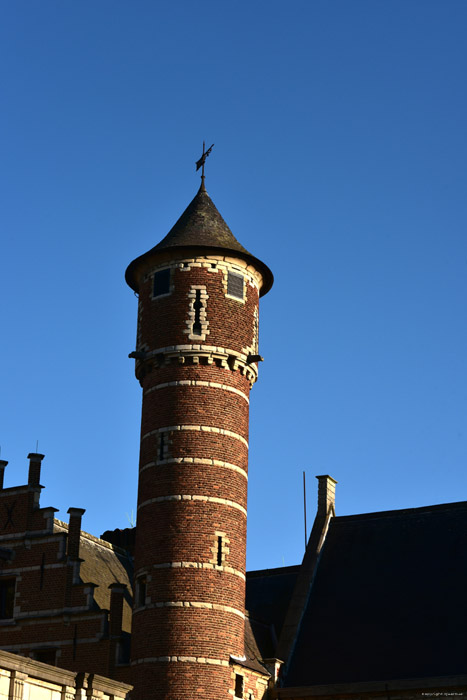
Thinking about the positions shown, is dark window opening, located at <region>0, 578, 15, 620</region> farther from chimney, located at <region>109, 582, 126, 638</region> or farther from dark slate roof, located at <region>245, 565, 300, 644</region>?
dark slate roof, located at <region>245, 565, 300, 644</region>

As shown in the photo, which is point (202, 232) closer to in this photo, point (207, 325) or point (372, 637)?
point (207, 325)

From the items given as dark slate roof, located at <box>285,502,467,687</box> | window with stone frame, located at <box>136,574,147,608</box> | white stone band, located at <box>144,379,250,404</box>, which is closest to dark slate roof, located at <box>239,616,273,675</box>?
dark slate roof, located at <box>285,502,467,687</box>

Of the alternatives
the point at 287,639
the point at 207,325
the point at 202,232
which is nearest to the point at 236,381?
Answer: the point at 207,325

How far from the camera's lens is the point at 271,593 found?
4447cm

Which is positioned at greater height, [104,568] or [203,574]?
[104,568]

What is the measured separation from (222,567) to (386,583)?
26.4 ft

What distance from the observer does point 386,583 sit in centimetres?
4156

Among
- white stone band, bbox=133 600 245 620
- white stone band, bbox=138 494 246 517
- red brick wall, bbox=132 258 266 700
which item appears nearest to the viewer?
red brick wall, bbox=132 258 266 700

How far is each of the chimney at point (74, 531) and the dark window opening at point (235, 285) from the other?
837cm

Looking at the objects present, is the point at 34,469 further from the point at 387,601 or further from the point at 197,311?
the point at 387,601

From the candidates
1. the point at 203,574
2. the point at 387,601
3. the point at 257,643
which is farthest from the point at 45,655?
the point at 387,601

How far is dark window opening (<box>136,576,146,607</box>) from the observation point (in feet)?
118

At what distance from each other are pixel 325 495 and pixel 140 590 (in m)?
11.4

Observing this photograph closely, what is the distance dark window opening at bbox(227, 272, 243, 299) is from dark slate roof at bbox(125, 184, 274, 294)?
69cm
